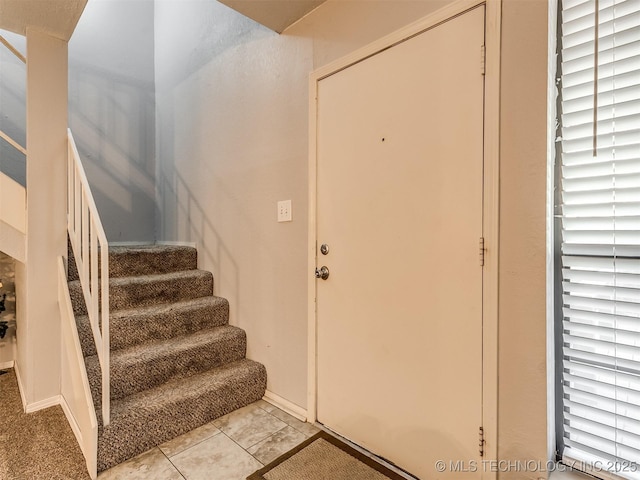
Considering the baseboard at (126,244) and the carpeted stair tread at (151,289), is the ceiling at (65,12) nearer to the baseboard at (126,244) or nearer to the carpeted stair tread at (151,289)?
the carpeted stair tread at (151,289)

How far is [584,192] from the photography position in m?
1.04

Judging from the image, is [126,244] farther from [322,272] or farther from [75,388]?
[322,272]

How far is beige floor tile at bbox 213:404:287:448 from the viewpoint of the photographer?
1.66 meters

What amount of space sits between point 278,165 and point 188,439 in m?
1.58

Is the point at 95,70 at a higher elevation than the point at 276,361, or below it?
higher

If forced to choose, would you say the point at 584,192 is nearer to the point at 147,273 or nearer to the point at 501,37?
the point at 501,37

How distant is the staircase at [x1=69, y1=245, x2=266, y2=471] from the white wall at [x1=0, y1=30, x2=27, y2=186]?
3.99 ft

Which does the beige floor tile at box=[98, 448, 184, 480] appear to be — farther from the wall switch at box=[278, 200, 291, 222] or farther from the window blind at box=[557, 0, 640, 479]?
the window blind at box=[557, 0, 640, 479]

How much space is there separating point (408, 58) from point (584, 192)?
85 cm

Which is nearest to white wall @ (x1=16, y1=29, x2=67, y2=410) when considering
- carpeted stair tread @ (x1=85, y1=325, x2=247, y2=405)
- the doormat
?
carpeted stair tread @ (x1=85, y1=325, x2=247, y2=405)

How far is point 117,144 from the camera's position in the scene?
10.4ft

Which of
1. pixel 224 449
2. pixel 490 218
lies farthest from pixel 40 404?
pixel 490 218

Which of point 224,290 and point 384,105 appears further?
point 224,290

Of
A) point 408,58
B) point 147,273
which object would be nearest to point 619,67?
point 408,58
